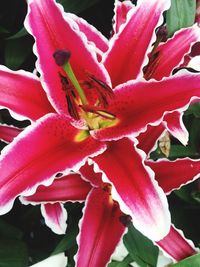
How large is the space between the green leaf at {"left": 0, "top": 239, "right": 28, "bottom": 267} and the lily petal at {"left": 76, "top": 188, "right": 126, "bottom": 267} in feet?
0.53

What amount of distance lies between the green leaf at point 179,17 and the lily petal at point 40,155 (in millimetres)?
171

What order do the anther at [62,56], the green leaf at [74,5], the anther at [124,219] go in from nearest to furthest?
the anther at [62,56] < the anther at [124,219] < the green leaf at [74,5]

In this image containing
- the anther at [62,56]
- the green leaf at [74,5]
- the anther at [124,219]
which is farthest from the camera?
the green leaf at [74,5]

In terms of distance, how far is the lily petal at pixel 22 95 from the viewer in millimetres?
516

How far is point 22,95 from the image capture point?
524 millimetres

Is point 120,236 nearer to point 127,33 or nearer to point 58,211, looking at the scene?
point 58,211

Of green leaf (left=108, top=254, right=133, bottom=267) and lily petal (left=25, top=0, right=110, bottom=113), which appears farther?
green leaf (left=108, top=254, right=133, bottom=267)

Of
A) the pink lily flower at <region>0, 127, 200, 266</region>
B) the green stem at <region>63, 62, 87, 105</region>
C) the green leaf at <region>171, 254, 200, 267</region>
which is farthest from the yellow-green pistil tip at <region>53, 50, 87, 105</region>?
the green leaf at <region>171, 254, 200, 267</region>

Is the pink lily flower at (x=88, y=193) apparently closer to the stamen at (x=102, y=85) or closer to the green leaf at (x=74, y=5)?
the stamen at (x=102, y=85)

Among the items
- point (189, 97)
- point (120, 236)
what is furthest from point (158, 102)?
point (120, 236)

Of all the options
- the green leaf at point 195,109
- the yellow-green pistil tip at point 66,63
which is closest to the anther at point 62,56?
the yellow-green pistil tip at point 66,63

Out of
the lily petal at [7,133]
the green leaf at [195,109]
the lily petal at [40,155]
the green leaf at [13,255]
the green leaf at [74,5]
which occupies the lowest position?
the green leaf at [13,255]

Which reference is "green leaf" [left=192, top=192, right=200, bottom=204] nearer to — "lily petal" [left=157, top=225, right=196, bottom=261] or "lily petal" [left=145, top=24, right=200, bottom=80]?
"lily petal" [left=157, top=225, right=196, bottom=261]

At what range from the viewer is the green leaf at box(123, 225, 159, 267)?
2.17 ft
